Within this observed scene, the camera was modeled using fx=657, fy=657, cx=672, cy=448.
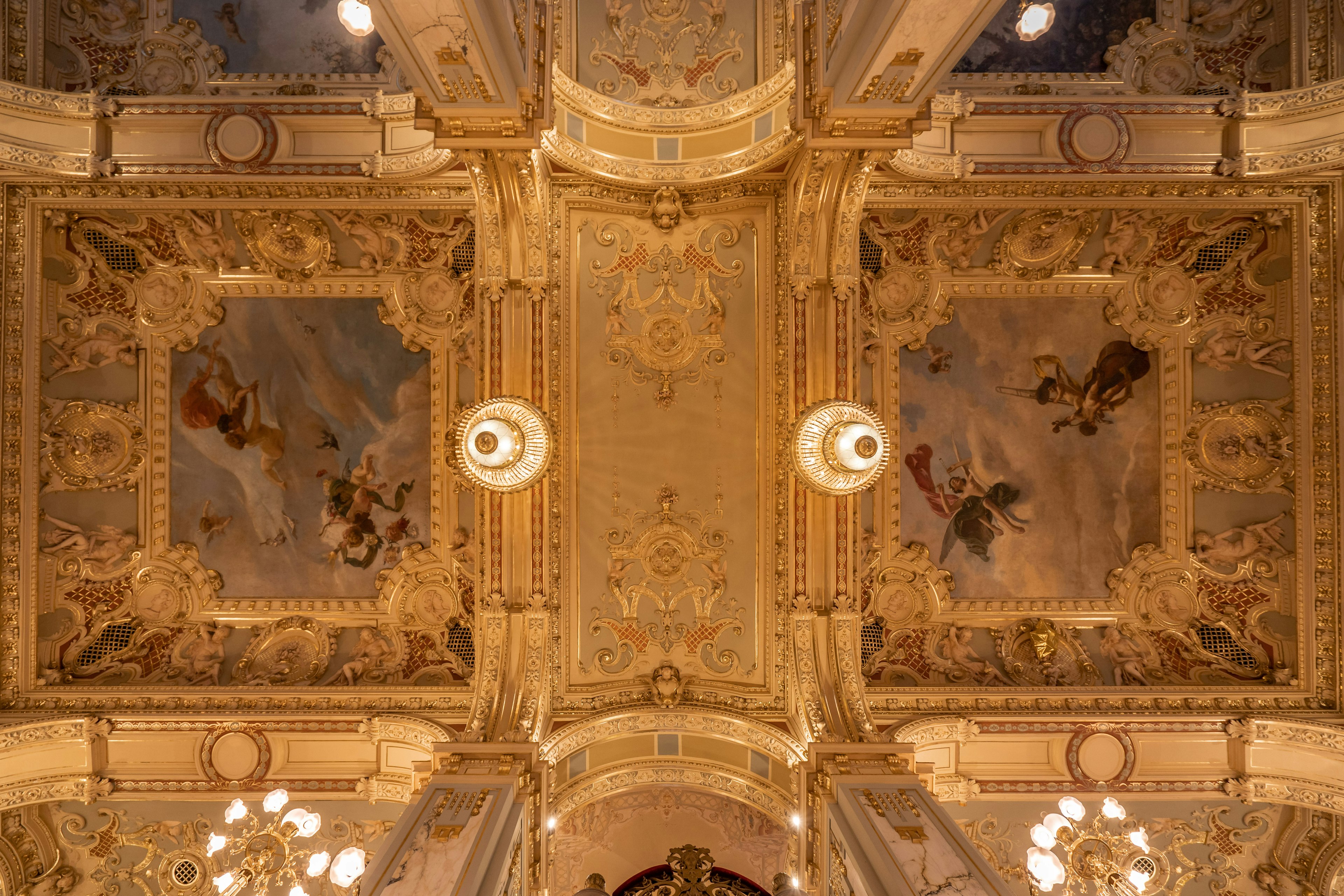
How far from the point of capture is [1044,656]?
7.73 metres

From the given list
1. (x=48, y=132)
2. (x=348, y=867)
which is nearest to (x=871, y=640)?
(x=348, y=867)

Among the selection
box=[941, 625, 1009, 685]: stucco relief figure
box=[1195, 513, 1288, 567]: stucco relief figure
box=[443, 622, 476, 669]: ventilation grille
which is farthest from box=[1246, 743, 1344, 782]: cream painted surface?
box=[443, 622, 476, 669]: ventilation grille

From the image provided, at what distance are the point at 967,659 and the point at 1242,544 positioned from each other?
356 cm

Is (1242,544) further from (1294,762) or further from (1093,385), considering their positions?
(1093,385)

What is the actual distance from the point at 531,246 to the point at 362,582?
14.8 feet

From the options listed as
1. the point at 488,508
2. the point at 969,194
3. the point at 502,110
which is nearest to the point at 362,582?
the point at 488,508

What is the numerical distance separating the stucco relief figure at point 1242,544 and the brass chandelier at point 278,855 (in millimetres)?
9587

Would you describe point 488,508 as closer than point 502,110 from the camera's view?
No

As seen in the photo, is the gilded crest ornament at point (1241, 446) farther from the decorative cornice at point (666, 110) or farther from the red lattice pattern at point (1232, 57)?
the decorative cornice at point (666, 110)

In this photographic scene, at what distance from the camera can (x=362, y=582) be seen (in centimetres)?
802

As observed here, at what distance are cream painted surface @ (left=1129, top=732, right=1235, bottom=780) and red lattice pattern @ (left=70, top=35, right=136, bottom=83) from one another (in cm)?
1373

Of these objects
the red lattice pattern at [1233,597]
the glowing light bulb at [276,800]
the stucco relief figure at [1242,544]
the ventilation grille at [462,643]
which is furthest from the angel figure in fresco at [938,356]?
the glowing light bulb at [276,800]

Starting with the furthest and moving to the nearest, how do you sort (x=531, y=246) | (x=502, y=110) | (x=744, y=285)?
(x=744, y=285), (x=531, y=246), (x=502, y=110)

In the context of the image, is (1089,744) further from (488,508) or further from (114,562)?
(114,562)
